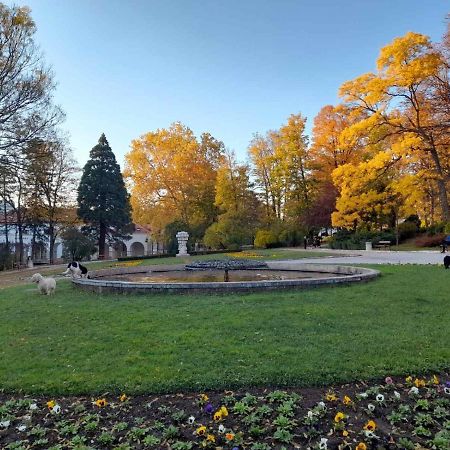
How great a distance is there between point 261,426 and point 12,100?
64.9 feet

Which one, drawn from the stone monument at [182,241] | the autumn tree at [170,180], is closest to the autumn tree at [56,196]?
the autumn tree at [170,180]

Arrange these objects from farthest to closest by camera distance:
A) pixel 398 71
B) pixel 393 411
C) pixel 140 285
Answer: pixel 398 71
pixel 140 285
pixel 393 411

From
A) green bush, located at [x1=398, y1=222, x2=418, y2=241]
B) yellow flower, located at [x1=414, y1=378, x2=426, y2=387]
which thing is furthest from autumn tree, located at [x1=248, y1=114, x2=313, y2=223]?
yellow flower, located at [x1=414, y1=378, x2=426, y2=387]

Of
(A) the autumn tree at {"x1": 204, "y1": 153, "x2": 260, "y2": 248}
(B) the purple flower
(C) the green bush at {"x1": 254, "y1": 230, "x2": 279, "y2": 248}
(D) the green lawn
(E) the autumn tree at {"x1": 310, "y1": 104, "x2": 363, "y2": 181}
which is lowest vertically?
(B) the purple flower

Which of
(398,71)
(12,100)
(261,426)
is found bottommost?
(261,426)

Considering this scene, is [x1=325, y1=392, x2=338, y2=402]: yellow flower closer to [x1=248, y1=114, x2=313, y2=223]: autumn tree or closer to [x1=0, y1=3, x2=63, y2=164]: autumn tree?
[x1=0, y1=3, x2=63, y2=164]: autumn tree

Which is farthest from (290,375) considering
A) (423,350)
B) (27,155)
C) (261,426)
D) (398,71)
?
(398,71)

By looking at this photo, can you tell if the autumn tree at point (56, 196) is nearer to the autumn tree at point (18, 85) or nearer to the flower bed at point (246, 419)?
the autumn tree at point (18, 85)

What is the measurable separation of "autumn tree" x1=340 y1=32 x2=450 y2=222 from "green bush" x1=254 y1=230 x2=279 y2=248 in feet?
39.4

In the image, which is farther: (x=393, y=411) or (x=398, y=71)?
(x=398, y=71)

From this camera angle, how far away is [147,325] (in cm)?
601

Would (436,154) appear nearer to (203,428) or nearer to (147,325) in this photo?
(147,325)

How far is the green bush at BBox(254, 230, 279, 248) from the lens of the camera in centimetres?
3281

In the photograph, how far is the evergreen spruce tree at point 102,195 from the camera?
36344mm
